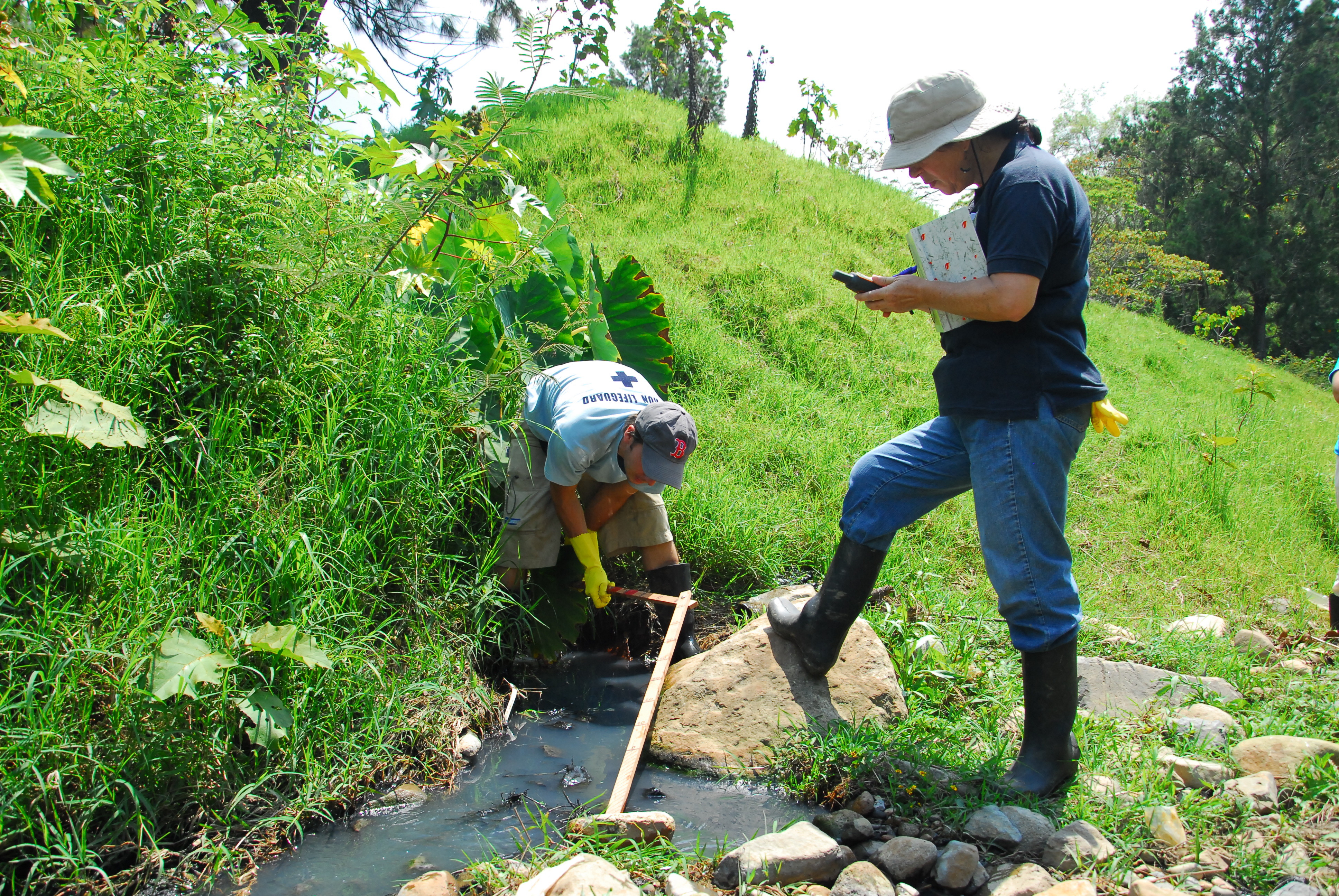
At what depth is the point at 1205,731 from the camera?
2529mm

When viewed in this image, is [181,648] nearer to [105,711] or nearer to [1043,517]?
[105,711]

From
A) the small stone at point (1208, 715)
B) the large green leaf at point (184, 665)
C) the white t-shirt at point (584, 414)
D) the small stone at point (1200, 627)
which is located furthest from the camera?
the small stone at point (1200, 627)

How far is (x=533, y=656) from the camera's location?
310cm

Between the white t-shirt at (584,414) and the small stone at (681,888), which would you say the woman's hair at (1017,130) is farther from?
the small stone at (681,888)

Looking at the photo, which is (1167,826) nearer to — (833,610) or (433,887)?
(833,610)

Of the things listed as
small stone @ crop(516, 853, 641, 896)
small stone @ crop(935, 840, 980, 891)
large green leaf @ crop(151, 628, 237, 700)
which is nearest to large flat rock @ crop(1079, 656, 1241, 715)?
small stone @ crop(935, 840, 980, 891)

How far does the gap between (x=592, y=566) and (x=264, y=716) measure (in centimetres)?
129

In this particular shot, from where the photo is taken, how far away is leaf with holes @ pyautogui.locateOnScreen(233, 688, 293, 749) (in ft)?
6.43

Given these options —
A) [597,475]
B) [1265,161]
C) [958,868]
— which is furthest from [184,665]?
[1265,161]

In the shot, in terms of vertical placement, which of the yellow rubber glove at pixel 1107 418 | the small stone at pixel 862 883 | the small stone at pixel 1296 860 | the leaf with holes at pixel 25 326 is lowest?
the small stone at pixel 862 883

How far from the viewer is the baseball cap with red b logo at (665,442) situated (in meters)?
2.80

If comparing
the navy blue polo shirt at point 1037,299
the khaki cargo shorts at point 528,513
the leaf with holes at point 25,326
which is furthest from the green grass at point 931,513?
the leaf with holes at point 25,326

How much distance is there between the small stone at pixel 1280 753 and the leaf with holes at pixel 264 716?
258 cm

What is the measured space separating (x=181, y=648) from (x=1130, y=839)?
2306 mm
